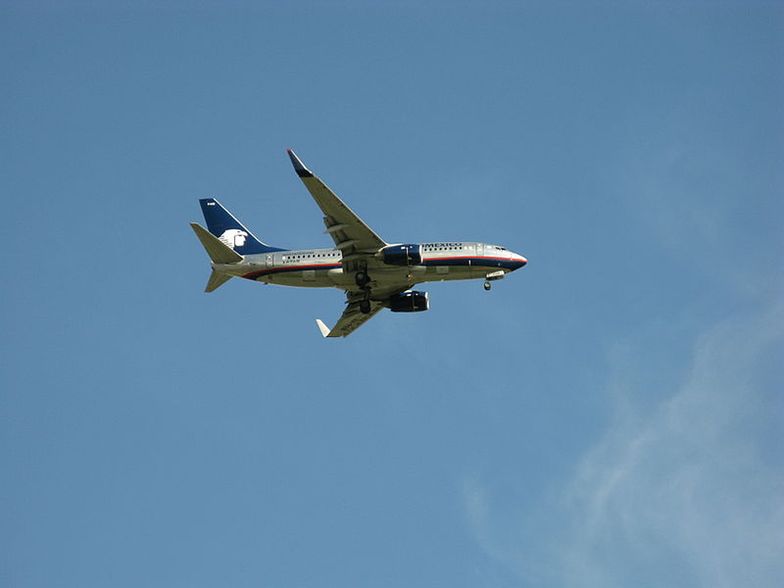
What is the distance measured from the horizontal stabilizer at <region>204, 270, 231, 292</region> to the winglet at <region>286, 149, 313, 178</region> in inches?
505

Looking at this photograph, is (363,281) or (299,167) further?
(363,281)

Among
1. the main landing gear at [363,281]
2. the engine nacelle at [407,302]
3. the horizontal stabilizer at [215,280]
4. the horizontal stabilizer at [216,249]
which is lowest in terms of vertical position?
the horizontal stabilizer at [215,280]

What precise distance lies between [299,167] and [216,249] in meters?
12.0

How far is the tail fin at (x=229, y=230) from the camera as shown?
8388 centimetres

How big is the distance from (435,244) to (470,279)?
13.4 ft

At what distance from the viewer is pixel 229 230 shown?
86.0m

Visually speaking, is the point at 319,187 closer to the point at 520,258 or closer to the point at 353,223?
the point at 353,223

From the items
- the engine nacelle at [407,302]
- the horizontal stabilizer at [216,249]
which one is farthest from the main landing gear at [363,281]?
the horizontal stabilizer at [216,249]

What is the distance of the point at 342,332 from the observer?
296ft

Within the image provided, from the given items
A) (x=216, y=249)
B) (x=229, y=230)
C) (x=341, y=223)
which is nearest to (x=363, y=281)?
(x=341, y=223)

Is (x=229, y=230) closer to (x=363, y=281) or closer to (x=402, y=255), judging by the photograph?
(x=363, y=281)

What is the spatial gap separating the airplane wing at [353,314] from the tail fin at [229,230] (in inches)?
334

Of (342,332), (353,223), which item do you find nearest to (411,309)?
A: (342,332)

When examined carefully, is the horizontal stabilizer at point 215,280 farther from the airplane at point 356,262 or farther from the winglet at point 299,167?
the winglet at point 299,167
